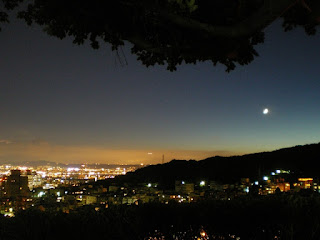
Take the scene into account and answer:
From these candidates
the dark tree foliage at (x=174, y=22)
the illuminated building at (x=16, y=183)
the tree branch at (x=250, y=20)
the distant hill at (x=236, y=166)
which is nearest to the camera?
the tree branch at (x=250, y=20)

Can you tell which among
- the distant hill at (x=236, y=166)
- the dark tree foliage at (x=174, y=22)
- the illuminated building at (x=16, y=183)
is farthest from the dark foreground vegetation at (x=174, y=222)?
the illuminated building at (x=16, y=183)

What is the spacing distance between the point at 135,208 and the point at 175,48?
237 cm

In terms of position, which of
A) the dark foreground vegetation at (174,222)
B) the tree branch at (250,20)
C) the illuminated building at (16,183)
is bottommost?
the illuminated building at (16,183)

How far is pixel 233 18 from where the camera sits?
4.85 m

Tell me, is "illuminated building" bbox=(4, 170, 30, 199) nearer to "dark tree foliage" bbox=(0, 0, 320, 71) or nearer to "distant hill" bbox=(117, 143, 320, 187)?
"distant hill" bbox=(117, 143, 320, 187)

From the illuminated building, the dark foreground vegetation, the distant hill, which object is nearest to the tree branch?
the dark foreground vegetation

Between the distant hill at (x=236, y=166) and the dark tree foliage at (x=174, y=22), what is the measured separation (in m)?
26.8

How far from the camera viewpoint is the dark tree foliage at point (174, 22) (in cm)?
393

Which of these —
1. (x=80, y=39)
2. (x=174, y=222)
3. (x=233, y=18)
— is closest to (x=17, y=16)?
(x=80, y=39)

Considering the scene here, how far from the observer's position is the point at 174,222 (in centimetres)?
453

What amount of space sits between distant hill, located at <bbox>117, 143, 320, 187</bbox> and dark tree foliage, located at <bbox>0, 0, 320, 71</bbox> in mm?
26823

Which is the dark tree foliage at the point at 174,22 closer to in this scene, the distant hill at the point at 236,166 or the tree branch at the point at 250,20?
the tree branch at the point at 250,20

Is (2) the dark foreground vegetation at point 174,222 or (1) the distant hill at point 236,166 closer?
(2) the dark foreground vegetation at point 174,222

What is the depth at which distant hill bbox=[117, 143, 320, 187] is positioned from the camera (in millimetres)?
33000
